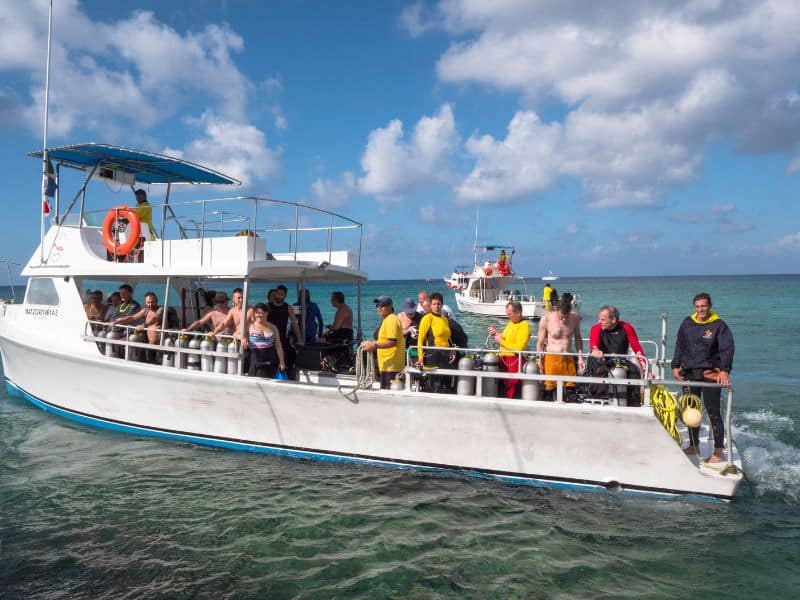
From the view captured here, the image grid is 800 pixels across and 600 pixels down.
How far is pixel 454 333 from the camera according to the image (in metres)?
7.63

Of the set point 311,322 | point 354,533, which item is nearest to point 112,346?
point 311,322

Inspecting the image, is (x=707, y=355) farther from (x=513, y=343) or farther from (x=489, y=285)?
(x=489, y=285)

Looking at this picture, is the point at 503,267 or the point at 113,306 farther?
the point at 503,267

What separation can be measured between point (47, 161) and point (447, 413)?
8.32m

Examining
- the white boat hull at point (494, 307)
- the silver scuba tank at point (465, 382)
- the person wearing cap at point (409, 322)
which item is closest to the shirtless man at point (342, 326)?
the person wearing cap at point (409, 322)

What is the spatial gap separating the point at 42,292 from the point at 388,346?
22.4ft

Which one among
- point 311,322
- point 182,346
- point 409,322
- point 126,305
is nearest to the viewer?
point 409,322

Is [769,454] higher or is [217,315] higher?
[217,315]

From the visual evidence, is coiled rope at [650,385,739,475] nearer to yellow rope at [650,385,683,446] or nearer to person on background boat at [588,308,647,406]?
yellow rope at [650,385,683,446]

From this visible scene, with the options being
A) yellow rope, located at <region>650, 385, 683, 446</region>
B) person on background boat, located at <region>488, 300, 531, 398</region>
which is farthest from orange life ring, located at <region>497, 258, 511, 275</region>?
yellow rope, located at <region>650, 385, 683, 446</region>

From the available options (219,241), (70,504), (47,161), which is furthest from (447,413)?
(47,161)

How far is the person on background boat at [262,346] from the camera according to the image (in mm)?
7988

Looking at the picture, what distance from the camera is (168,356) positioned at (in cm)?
873

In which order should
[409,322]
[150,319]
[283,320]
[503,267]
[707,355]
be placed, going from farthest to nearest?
[503,267] → [283,320] → [150,319] → [409,322] → [707,355]
